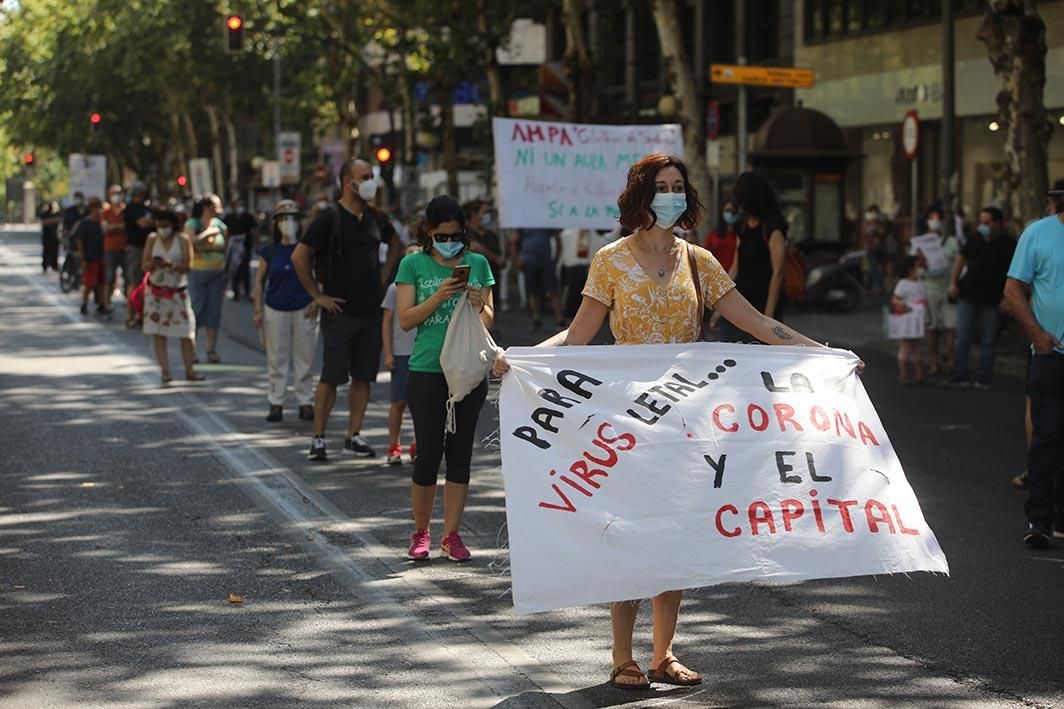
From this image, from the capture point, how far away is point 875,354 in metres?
Answer: 22.2

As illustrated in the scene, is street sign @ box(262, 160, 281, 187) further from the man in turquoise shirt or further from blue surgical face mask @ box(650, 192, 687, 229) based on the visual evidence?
blue surgical face mask @ box(650, 192, 687, 229)

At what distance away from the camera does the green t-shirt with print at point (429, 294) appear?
8531mm

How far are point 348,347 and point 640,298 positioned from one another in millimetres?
5693

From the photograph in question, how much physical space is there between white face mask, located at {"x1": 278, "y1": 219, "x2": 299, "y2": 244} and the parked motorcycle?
50.6ft

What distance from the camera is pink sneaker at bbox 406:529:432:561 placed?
8516 mm

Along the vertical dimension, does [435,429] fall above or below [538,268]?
above

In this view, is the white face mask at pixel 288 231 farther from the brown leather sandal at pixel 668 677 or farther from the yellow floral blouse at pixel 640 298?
the brown leather sandal at pixel 668 677

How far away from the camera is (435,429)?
8547mm

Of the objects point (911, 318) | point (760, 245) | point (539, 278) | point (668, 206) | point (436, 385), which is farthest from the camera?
point (539, 278)

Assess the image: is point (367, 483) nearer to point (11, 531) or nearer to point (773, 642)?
point (11, 531)

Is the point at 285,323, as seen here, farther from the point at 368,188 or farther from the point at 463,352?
the point at 463,352

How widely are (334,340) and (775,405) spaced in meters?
5.80

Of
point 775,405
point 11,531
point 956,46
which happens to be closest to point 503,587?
point 775,405

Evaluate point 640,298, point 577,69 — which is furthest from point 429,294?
point 577,69
